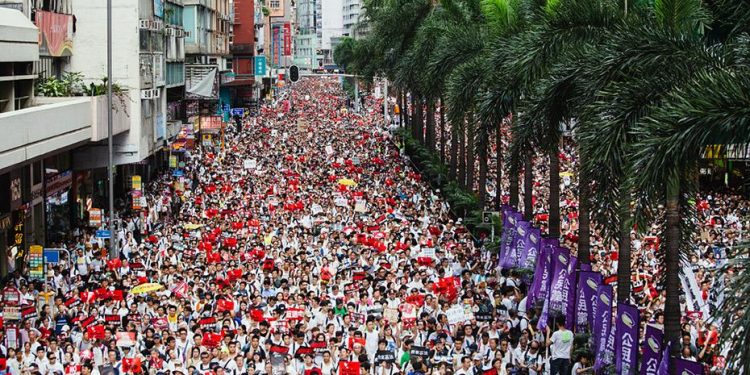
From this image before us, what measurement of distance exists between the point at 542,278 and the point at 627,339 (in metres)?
6.49

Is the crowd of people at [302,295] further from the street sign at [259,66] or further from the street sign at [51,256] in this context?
the street sign at [259,66]

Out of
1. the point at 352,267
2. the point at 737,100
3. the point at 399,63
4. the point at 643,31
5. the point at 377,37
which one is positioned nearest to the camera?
the point at 737,100

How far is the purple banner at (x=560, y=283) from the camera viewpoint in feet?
74.9

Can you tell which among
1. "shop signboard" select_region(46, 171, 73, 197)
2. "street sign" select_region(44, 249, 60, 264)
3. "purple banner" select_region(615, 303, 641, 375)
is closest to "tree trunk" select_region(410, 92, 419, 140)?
"shop signboard" select_region(46, 171, 73, 197)

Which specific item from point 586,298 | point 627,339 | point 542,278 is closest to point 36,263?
point 542,278

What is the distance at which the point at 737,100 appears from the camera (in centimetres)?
1268

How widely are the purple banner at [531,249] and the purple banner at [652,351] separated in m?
9.37

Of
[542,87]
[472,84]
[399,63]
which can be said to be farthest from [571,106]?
[399,63]

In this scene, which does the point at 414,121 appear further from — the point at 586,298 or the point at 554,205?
the point at 586,298

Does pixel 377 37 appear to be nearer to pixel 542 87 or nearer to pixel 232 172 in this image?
pixel 232 172

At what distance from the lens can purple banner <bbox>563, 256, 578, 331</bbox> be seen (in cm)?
2211

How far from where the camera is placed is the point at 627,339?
59.1ft

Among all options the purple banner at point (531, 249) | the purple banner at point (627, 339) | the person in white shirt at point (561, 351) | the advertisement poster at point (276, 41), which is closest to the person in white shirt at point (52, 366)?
the person in white shirt at point (561, 351)

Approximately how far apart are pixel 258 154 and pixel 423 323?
149 feet
